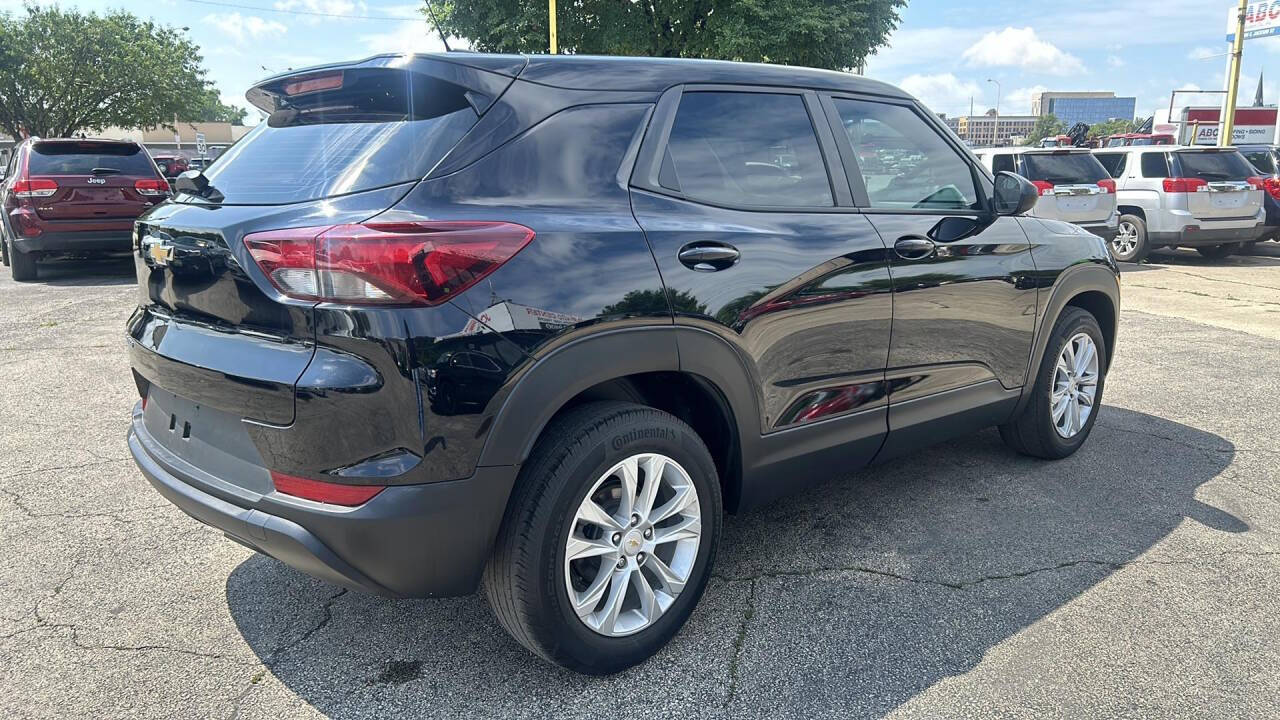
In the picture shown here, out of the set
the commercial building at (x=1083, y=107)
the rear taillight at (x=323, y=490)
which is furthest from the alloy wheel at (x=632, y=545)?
the commercial building at (x=1083, y=107)

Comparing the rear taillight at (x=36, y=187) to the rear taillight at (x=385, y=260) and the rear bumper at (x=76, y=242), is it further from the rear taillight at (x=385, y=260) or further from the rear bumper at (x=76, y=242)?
the rear taillight at (x=385, y=260)

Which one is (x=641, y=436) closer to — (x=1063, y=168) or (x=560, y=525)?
(x=560, y=525)

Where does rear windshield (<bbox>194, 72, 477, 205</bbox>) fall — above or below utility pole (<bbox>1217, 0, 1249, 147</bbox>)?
below

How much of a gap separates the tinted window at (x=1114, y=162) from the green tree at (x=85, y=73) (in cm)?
3732

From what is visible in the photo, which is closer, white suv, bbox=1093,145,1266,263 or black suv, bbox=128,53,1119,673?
black suv, bbox=128,53,1119,673

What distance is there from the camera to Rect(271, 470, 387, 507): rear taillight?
2.10m

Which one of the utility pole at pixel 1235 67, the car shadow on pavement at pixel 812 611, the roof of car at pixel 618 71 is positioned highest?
the utility pole at pixel 1235 67

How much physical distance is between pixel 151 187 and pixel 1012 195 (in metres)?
9.99

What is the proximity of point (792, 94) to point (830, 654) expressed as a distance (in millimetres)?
1872

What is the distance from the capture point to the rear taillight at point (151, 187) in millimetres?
10266

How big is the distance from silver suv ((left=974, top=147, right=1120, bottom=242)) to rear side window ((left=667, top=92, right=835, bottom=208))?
9578 millimetres

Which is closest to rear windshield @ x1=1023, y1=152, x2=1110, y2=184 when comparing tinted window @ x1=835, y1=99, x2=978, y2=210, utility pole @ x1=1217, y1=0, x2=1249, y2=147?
tinted window @ x1=835, y1=99, x2=978, y2=210

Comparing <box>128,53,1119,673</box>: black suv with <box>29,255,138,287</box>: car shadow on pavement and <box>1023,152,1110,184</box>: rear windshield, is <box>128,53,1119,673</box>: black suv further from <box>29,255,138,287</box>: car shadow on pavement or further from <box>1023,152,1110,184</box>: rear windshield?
<box>1023,152,1110,184</box>: rear windshield

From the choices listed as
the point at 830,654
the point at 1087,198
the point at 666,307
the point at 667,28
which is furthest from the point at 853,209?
the point at 667,28
